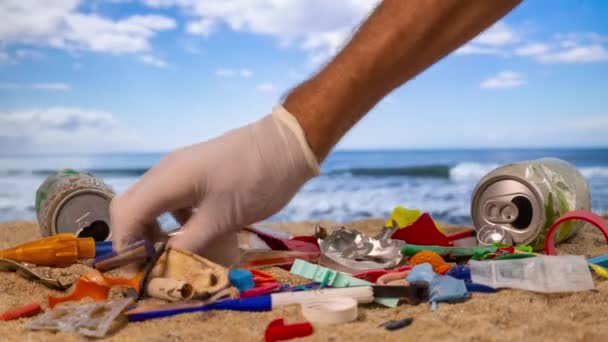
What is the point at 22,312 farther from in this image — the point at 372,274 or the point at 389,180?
the point at 389,180

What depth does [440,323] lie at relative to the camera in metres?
1.33

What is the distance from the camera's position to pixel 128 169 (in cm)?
1251

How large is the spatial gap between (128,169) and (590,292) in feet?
38.9

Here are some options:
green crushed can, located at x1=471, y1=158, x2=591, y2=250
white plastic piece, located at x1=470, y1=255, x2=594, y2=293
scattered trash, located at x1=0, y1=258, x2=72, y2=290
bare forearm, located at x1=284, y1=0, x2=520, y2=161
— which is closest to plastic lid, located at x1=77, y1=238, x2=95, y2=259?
scattered trash, located at x1=0, y1=258, x2=72, y2=290

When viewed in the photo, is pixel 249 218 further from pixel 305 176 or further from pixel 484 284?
pixel 484 284

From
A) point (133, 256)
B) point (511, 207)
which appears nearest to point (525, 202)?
point (511, 207)

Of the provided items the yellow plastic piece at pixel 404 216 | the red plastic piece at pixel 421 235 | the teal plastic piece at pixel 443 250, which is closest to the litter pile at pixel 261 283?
the teal plastic piece at pixel 443 250

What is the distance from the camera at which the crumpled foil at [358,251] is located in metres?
1.94

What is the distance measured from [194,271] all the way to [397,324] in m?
0.55

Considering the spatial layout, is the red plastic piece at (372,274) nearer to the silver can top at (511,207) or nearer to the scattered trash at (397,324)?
the scattered trash at (397,324)

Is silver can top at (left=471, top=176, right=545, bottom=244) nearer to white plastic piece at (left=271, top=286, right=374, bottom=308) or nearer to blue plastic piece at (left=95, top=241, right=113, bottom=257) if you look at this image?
white plastic piece at (left=271, top=286, right=374, bottom=308)

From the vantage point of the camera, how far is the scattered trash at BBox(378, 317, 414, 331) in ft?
4.26

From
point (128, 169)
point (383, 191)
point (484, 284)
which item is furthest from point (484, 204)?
point (128, 169)

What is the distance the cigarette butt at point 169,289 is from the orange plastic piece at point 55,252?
0.50m
